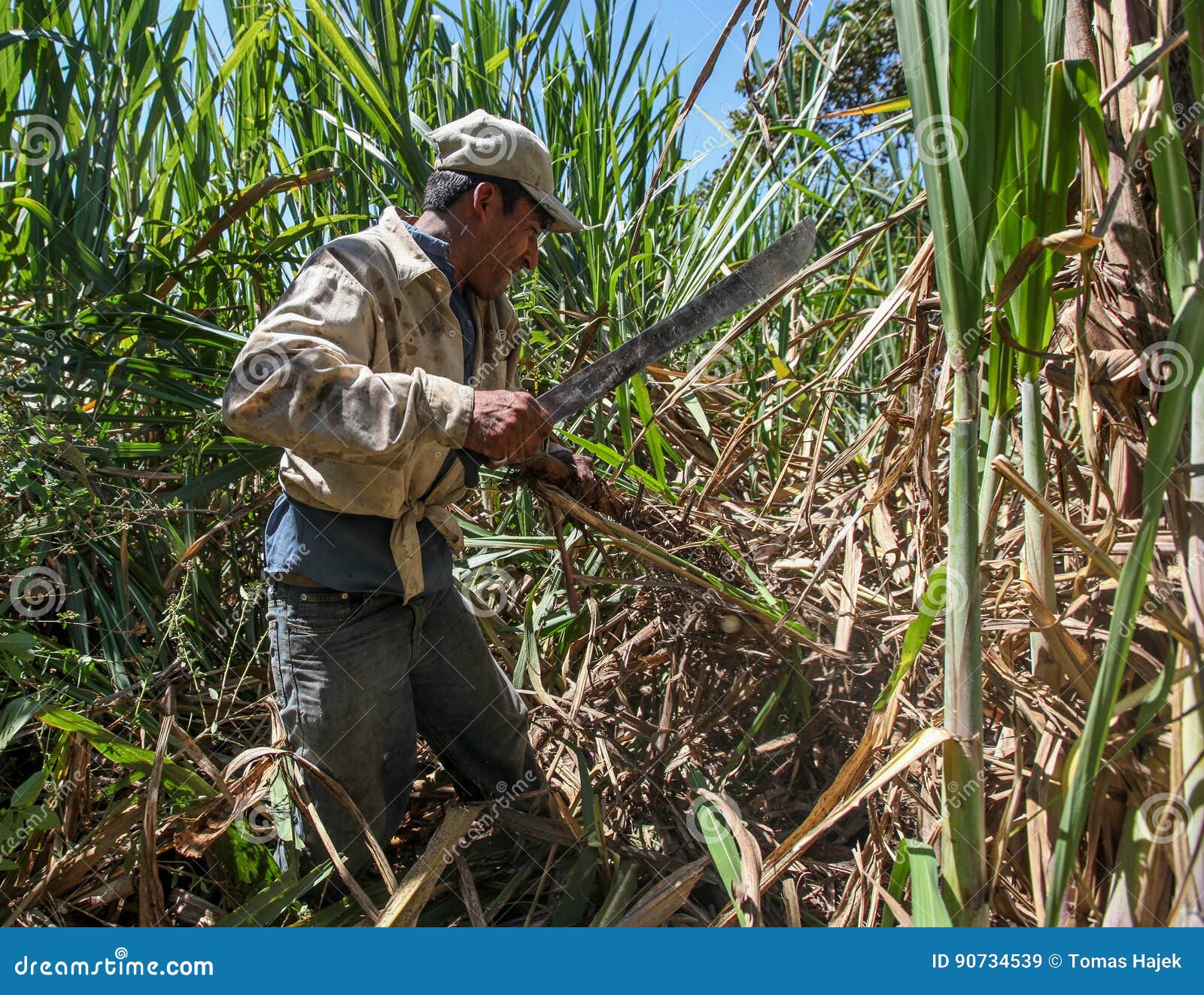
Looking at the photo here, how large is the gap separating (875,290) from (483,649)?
4.30ft

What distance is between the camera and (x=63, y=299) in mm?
2057

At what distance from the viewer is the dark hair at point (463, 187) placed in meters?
1.60

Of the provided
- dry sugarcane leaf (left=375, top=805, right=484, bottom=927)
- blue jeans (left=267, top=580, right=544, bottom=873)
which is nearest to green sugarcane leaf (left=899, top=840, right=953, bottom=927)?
dry sugarcane leaf (left=375, top=805, right=484, bottom=927)

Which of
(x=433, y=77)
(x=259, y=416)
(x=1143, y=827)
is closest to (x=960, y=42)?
(x=1143, y=827)

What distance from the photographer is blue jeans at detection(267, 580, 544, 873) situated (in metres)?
1.51

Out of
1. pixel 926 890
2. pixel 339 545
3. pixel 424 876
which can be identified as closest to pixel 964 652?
pixel 926 890

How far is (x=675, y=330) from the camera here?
152cm

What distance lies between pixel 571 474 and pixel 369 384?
0.44 meters

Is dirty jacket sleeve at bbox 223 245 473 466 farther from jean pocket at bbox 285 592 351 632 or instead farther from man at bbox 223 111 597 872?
jean pocket at bbox 285 592 351 632

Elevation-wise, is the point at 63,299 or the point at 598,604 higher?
the point at 63,299

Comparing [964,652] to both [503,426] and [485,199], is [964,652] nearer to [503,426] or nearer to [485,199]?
[503,426]

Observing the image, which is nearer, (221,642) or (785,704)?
(785,704)

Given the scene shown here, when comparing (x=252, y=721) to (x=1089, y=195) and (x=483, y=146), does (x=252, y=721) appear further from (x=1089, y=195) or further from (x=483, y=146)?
(x=1089, y=195)

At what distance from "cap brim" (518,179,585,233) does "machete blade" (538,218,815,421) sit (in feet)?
0.97
